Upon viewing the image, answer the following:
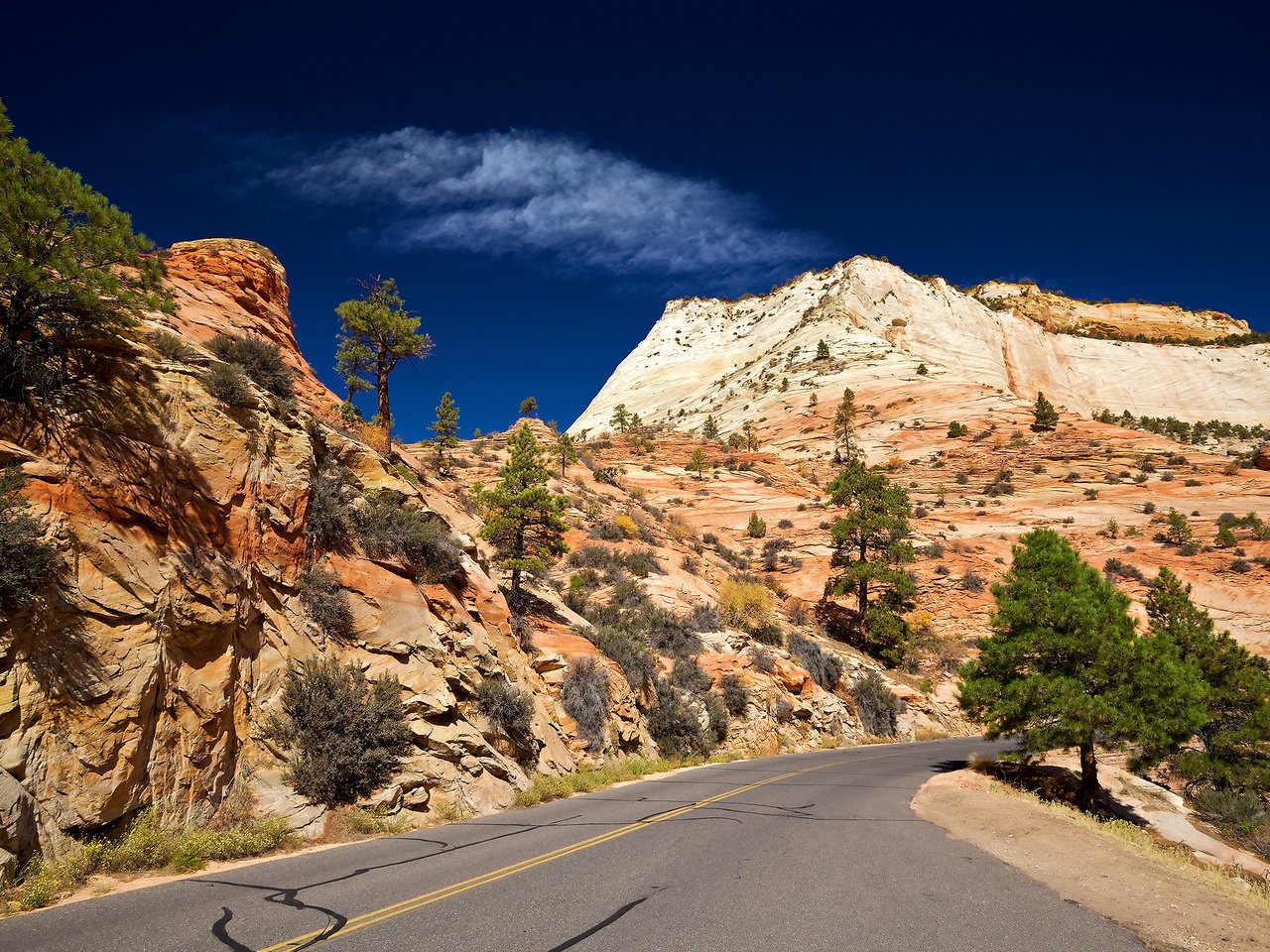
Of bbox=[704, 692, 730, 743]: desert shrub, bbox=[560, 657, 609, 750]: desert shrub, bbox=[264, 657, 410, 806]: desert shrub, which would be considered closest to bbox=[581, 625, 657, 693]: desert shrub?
bbox=[560, 657, 609, 750]: desert shrub

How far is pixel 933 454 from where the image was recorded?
204 ft

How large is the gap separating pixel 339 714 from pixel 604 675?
9.28 meters

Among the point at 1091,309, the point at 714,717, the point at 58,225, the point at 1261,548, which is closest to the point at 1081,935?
the point at 58,225

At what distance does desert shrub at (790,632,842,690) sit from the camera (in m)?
29.7

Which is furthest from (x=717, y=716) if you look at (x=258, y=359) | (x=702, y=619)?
(x=258, y=359)

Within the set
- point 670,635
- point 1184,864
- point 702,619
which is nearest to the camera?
point 1184,864

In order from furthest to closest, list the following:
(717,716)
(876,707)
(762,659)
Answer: (876,707)
(762,659)
(717,716)

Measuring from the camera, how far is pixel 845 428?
223 feet

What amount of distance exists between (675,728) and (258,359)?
1636cm

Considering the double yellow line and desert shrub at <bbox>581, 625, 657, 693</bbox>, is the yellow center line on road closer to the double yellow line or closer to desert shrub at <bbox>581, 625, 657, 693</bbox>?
the double yellow line

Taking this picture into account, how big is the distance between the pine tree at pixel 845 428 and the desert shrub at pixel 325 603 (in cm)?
5658

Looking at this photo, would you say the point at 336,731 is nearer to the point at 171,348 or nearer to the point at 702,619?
the point at 171,348

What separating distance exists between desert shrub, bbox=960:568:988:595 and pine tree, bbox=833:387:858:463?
22.4 m

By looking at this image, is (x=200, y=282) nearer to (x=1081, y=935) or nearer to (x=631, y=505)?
(x=1081, y=935)
